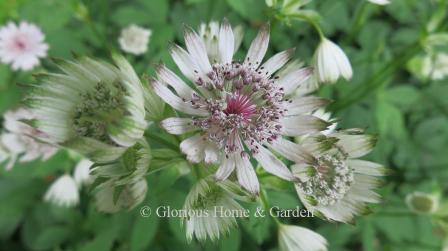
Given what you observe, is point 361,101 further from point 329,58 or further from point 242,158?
point 242,158

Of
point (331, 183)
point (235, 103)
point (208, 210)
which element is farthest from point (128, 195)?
point (331, 183)

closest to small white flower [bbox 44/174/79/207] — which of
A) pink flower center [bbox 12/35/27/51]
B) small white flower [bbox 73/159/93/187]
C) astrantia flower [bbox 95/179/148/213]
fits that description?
small white flower [bbox 73/159/93/187]

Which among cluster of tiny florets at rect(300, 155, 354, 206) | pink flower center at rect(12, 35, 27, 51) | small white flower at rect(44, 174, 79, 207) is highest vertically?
pink flower center at rect(12, 35, 27, 51)

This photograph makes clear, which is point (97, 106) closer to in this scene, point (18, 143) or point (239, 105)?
point (239, 105)

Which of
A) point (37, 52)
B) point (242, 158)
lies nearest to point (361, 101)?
point (242, 158)

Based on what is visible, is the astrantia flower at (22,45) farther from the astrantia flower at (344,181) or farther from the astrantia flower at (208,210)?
the astrantia flower at (344,181)

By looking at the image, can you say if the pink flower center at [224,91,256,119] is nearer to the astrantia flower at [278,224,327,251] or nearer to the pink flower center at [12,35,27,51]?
the astrantia flower at [278,224,327,251]

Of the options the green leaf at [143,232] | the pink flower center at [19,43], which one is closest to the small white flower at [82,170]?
the green leaf at [143,232]

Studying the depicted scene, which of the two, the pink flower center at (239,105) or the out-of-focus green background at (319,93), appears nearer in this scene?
the pink flower center at (239,105)
